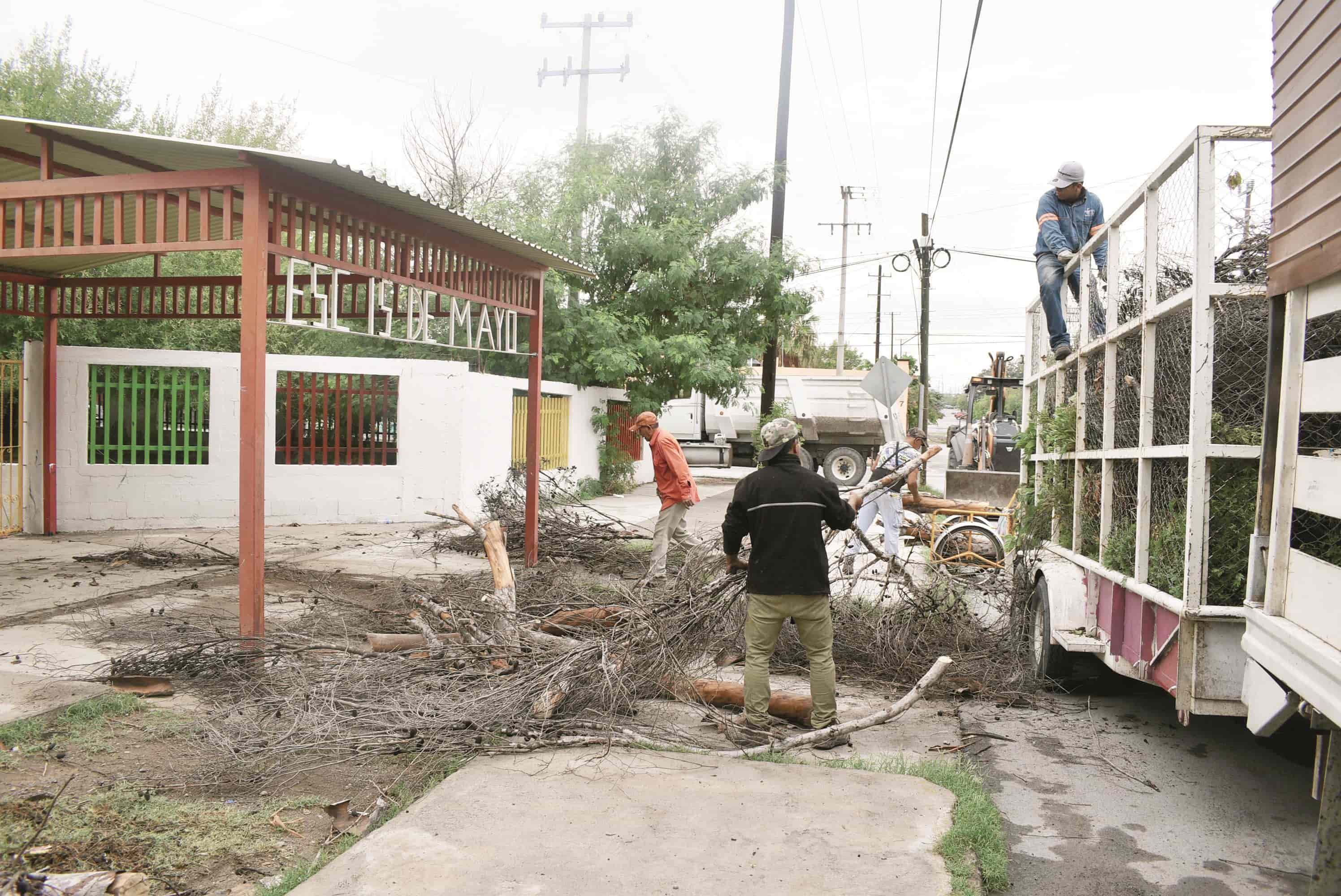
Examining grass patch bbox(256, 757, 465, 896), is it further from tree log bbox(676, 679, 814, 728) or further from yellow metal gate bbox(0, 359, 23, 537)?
yellow metal gate bbox(0, 359, 23, 537)

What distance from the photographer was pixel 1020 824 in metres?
4.48

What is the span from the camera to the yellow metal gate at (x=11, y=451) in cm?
1241

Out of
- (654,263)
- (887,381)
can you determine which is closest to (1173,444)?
(887,381)

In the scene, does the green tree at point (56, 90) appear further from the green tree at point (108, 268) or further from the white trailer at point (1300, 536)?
the white trailer at point (1300, 536)

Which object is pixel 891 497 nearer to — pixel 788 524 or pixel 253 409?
pixel 788 524

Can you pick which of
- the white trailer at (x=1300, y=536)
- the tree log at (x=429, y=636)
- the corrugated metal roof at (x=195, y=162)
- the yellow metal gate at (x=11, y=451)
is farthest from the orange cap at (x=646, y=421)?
the yellow metal gate at (x=11, y=451)

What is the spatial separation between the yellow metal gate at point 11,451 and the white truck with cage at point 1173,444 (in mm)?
11883

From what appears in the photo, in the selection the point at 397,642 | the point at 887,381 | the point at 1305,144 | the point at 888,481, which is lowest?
the point at 397,642

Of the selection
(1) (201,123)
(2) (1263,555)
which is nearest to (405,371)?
(2) (1263,555)

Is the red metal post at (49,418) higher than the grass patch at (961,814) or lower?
higher

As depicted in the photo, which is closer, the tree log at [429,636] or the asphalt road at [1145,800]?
the asphalt road at [1145,800]

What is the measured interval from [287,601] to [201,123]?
22222 millimetres

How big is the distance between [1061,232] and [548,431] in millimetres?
11581

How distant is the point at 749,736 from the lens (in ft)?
17.7
